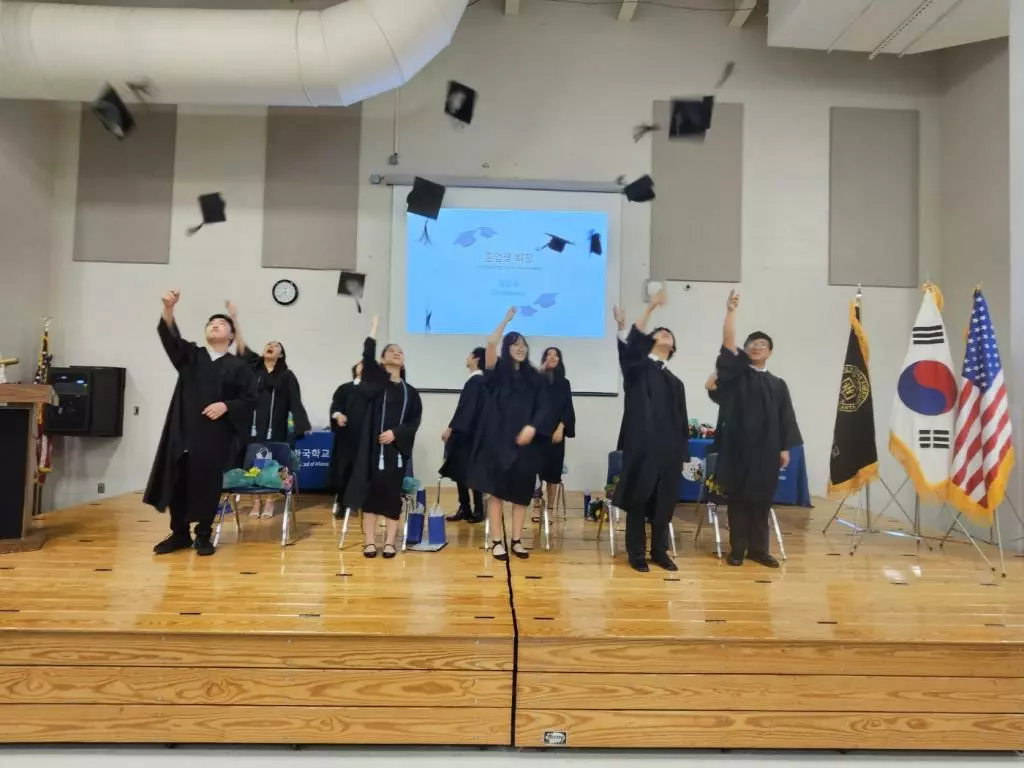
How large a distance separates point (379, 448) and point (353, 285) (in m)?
3.22

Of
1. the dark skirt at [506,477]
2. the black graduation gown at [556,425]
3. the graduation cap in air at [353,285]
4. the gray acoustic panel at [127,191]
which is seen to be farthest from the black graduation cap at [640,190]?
the gray acoustic panel at [127,191]

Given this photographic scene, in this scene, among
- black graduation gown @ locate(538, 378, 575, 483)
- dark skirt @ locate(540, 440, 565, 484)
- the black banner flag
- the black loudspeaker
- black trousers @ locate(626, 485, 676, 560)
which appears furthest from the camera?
the black loudspeaker

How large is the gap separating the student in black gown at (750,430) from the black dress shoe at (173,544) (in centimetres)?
330

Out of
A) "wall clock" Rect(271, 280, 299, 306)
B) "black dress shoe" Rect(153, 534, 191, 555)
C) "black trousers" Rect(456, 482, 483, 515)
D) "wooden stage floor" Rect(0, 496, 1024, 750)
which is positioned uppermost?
"wall clock" Rect(271, 280, 299, 306)

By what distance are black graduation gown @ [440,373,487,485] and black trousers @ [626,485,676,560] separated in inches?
43.1

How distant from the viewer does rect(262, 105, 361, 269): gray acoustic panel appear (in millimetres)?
6559

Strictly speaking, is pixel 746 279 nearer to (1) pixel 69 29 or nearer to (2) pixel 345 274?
(2) pixel 345 274

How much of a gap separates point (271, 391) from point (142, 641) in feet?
9.56

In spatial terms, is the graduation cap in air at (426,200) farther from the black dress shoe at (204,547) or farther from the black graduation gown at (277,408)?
the black dress shoe at (204,547)

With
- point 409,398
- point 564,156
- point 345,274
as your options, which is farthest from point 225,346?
point 564,156

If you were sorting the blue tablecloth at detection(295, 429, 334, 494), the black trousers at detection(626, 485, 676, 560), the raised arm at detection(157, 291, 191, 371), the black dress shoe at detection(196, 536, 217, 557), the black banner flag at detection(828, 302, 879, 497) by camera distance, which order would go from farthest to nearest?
the blue tablecloth at detection(295, 429, 334, 494), the black banner flag at detection(828, 302, 879, 497), the black dress shoe at detection(196, 536, 217, 557), the black trousers at detection(626, 485, 676, 560), the raised arm at detection(157, 291, 191, 371)

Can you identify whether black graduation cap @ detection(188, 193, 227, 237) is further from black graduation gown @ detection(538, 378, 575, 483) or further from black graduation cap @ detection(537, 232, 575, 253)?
black graduation gown @ detection(538, 378, 575, 483)

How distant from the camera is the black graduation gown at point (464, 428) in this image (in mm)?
4441

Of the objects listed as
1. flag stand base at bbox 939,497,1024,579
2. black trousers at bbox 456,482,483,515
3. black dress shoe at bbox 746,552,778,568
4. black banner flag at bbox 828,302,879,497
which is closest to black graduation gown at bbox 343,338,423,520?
black trousers at bbox 456,482,483,515
